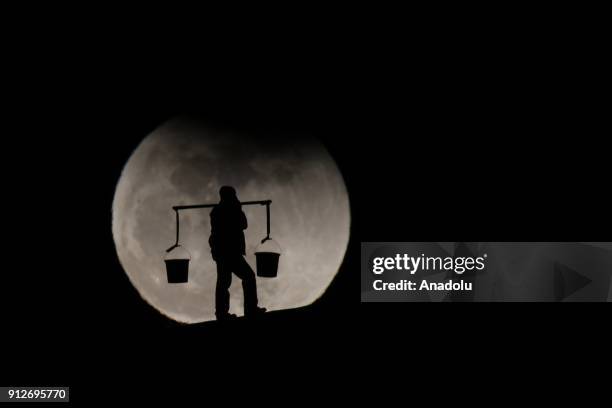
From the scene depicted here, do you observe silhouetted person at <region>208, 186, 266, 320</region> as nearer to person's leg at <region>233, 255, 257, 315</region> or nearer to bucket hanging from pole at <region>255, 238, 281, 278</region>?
person's leg at <region>233, 255, 257, 315</region>

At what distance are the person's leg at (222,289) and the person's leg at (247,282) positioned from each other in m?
0.13

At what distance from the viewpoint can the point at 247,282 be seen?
10.8 meters

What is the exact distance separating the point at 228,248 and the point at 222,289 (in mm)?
597

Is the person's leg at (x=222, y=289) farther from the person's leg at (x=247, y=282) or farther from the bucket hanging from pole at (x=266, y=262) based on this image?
the bucket hanging from pole at (x=266, y=262)

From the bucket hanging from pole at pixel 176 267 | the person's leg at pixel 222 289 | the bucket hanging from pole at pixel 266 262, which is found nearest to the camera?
the person's leg at pixel 222 289

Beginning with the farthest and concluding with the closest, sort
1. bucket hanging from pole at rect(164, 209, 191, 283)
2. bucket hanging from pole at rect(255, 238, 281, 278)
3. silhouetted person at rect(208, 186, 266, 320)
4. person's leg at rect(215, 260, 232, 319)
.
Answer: bucket hanging from pole at rect(164, 209, 191, 283), bucket hanging from pole at rect(255, 238, 281, 278), person's leg at rect(215, 260, 232, 319), silhouetted person at rect(208, 186, 266, 320)

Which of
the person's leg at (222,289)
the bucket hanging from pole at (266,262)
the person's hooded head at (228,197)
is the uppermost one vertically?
the person's hooded head at (228,197)

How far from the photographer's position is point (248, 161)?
42.2 feet

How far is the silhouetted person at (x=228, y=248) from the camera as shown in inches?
418

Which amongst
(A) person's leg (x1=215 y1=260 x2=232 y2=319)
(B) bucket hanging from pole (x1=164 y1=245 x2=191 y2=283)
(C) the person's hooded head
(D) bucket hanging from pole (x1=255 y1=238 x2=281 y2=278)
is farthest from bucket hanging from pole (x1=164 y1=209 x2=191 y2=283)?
(D) bucket hanging from pole (x1=255 y1=238 x2=281 y2=278)

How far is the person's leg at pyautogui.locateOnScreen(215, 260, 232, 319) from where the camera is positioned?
10.7 metres

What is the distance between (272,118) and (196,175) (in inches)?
67.9

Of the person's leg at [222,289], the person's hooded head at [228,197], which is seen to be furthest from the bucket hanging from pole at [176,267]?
the person's hooded head at [228,197]

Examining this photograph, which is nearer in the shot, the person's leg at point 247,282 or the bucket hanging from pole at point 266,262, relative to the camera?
the person's leg at point 247,282
